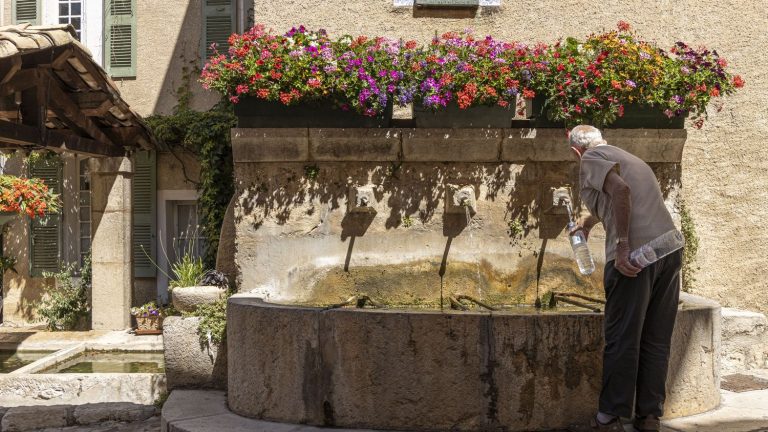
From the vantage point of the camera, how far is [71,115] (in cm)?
699

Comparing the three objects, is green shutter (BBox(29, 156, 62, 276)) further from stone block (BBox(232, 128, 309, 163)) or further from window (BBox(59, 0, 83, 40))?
stone block (BBox(232, 128, 309, 163))

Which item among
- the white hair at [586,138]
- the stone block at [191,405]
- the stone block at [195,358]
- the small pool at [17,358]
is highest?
the white hair at [586,138]

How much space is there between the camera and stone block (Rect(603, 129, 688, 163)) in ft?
17.0

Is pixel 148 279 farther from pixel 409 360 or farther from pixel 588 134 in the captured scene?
pixel 588 134

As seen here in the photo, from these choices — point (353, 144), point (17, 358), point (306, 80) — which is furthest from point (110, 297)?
point (306, 80)

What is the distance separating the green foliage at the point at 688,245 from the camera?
5.75 meters

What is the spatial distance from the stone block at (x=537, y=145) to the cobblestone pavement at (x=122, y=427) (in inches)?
114

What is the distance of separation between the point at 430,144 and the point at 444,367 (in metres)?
1.86

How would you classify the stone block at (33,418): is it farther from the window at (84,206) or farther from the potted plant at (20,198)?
the window at (84,206)

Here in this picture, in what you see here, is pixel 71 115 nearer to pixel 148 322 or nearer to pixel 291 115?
pixel 148 322

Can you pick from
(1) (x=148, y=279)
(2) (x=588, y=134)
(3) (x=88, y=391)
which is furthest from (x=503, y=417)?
(1) (x=148, y=279)

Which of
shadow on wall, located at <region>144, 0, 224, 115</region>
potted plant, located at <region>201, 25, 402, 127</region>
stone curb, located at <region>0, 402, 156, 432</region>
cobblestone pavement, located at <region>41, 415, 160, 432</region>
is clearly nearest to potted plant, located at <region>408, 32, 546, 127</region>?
potted plant, located at <region>201, 25, 402, 127</region>

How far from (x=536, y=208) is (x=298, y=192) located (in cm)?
162

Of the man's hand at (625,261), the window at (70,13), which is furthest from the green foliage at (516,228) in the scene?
the window at (70,13)
